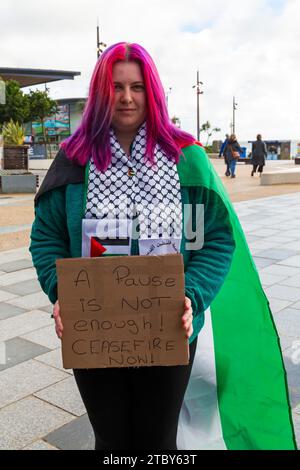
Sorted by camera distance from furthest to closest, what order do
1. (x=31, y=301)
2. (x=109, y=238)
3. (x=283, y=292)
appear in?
(x=283, y=292), (x=31, y=301), (x=109, y=238)

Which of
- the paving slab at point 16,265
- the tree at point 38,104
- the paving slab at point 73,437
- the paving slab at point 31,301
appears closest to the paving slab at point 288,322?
the paving slab at point 73,437

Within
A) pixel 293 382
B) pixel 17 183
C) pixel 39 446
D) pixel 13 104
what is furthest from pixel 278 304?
pixel 13 104

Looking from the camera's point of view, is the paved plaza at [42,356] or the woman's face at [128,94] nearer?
the woman's face at [128,94]

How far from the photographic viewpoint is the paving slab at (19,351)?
3570mm

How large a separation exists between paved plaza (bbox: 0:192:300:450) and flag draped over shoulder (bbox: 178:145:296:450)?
1.88 feet

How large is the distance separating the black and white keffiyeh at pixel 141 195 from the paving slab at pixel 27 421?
1.43 metres

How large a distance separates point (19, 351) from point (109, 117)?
2.44 metres

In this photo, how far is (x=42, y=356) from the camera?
3650 millimetres

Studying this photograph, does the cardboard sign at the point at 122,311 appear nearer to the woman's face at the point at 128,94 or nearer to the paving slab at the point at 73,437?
the woman's face at the point at 128,94

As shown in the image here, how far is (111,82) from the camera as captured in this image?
1.72 m

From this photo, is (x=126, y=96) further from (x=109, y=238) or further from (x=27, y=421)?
(x=27, y=421)

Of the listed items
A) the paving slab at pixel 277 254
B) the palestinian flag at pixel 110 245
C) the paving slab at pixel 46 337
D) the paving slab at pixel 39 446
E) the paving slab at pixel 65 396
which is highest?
the palestinian flag at pixel 110 245

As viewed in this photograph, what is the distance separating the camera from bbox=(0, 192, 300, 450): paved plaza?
2.70 meters
